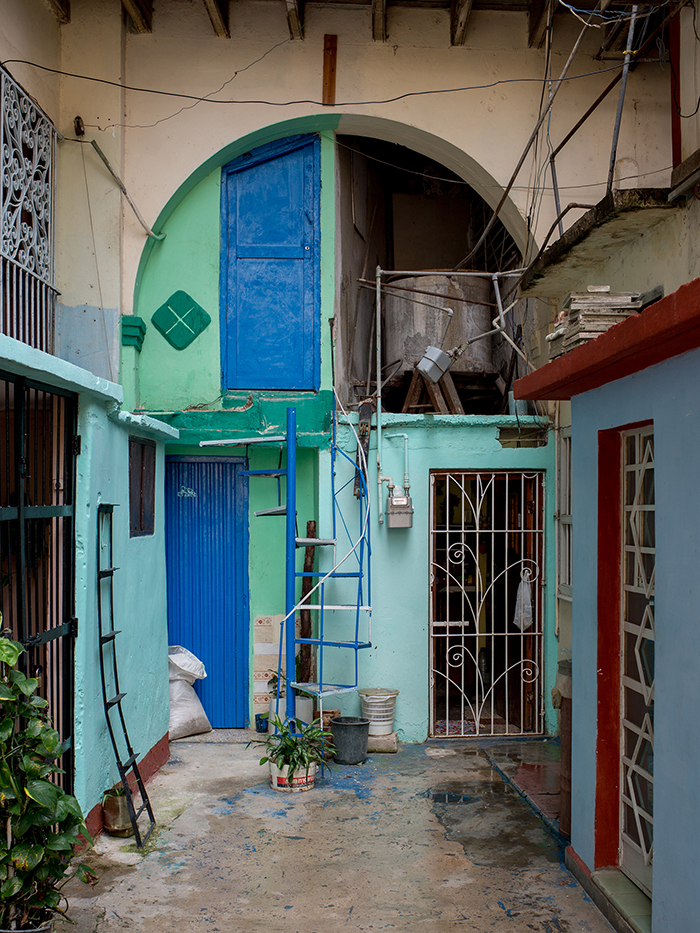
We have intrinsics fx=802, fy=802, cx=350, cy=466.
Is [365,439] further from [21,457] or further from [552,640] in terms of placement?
[21,457]

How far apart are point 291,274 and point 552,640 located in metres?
4.14

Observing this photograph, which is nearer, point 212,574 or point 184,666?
point 184,666

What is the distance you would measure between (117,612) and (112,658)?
12.7 inches

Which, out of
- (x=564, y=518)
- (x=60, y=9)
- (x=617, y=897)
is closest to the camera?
(x=617, y=897)

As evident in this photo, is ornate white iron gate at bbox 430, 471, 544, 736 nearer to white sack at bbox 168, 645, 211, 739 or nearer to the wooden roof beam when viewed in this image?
white sack at bbox 168, 645, 211, 739

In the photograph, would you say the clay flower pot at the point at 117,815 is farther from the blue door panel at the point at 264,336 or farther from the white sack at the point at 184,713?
the blue door panel at the point at 264,336

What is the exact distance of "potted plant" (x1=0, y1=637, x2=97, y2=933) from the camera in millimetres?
3205

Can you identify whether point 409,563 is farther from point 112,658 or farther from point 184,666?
point 112,658

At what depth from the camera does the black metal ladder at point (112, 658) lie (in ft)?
16.4

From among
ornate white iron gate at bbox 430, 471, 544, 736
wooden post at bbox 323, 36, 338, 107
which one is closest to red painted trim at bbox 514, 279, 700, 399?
ornate white iron gate at bbox 430, 471, 544, 736

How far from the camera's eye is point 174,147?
7.17 m

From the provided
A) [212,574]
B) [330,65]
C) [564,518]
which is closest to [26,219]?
[330,65]

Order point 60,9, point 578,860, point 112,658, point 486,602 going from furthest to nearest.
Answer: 1. point 486,602
2. point 60,9
3. point 112,658
4. point 578,860

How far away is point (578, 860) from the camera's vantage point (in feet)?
15.0
